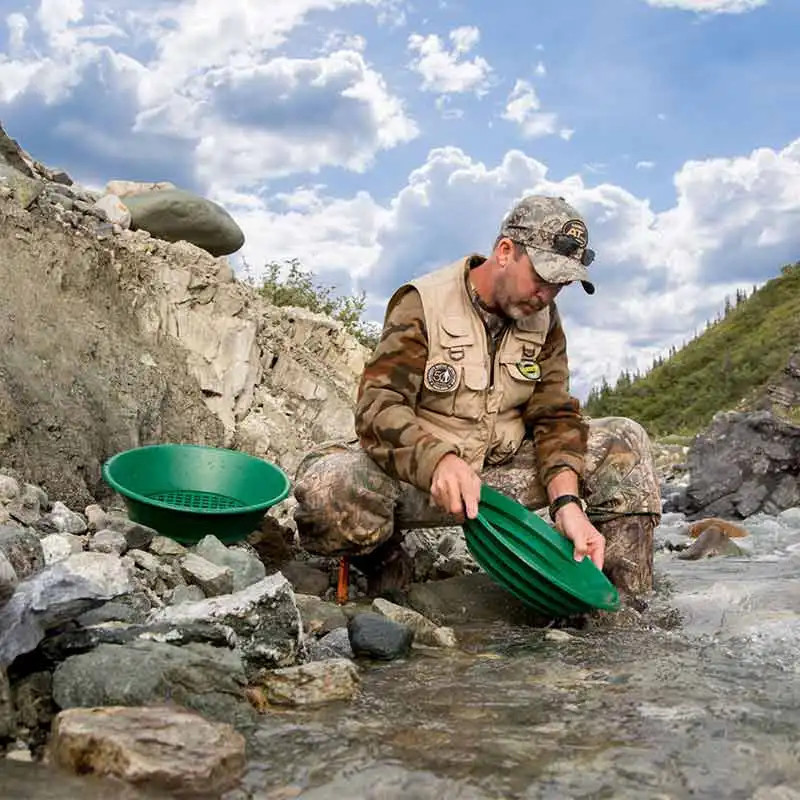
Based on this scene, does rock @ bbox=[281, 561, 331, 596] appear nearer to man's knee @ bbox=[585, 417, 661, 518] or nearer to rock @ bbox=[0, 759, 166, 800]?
man's knee @ bbox=[585, 417, 661, 518]

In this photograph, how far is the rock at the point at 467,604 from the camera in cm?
442

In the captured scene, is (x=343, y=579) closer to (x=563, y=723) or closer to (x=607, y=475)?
(x=607, y=475)

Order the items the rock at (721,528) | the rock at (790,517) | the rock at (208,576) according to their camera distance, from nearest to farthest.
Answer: the rock at (208,576), the rock at (721,528), the rock at (790,517)

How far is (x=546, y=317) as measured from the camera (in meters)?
4.61

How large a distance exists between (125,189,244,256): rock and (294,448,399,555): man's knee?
16.6 ft

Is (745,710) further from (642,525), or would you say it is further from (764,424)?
(764,424)

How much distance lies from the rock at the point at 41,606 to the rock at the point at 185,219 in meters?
6.51

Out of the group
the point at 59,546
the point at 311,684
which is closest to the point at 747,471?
the point at 59,546

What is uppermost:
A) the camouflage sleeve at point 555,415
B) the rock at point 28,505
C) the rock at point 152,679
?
the camouflage sleeve at point 555,415

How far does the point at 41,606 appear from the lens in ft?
8.57

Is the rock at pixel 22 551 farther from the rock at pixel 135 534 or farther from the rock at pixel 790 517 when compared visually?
the rock at pixel 790 517

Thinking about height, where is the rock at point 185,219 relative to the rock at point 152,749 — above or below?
above

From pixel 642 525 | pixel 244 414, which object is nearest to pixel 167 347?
pixel 244 414

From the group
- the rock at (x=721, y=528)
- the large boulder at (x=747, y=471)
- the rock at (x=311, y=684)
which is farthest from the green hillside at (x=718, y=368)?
the rock at (x=311, y=684)
